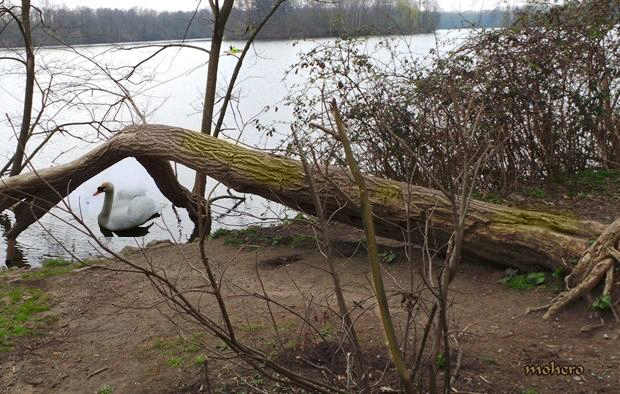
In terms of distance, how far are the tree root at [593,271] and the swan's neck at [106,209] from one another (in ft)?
24.5

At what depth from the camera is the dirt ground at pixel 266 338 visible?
11.5ft

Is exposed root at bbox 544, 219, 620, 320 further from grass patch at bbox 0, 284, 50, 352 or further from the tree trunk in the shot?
the tree trunk

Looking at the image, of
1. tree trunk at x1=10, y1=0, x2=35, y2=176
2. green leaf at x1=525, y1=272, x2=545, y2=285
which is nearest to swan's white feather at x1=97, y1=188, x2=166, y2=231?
tree trunk at x1=10, y1=0, x2=35, y2=176

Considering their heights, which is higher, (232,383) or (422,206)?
(422,206)

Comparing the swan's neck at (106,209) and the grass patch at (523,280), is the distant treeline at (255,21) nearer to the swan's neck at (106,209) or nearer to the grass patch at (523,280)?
the swan's neck at (106,209)

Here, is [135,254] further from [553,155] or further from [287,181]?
[553,155]

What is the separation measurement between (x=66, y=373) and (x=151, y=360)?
0.59m

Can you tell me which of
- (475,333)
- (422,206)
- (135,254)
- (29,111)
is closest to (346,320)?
(475,333)

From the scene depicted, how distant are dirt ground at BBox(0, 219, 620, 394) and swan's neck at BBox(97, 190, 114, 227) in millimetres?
4018

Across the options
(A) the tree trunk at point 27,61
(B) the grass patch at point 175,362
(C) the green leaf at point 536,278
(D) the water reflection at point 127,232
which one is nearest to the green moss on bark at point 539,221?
(C) the green leaf at point 536,278

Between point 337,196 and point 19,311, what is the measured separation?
300 cm

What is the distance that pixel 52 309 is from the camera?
17.8ft

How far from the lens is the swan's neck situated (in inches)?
395

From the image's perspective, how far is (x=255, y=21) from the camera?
31.8 feet
